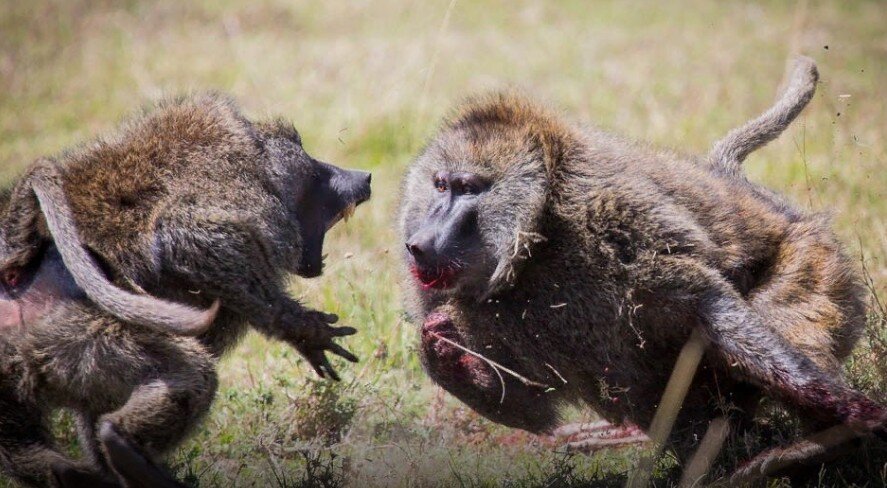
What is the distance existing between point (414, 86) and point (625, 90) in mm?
1816

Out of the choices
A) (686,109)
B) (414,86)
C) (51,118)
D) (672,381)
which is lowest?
(51,118)

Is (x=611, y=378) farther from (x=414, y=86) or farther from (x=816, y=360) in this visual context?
(x=414, y=86)

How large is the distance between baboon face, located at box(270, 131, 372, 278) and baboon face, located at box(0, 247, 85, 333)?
0.97 m

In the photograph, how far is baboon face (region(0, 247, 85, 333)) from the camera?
3914 millimetres

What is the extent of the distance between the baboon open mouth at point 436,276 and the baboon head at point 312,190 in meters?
0.51

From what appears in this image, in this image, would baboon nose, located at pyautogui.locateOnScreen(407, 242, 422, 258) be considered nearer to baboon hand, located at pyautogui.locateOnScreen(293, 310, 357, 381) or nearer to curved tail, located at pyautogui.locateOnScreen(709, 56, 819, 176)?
baboon hand, located at pyautogui.locateOnScreen(293, 310, 357, 381)

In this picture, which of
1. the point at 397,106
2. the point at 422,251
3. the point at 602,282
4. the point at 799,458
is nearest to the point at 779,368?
the point at 799,458

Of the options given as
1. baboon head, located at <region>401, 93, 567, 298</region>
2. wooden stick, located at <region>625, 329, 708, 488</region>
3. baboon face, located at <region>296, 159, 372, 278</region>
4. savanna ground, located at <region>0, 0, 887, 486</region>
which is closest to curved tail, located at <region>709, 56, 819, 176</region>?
savanna ground, located at <region>0, 0, 887, 486</region>

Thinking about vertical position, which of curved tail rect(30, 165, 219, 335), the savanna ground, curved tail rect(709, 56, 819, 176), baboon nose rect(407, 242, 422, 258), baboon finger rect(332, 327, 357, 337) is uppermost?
curved tail rect(709, 56, 819, 176)

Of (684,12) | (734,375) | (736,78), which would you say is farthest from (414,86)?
(734,375)

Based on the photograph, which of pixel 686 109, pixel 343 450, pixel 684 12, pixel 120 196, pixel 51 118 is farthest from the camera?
pixel 684 12

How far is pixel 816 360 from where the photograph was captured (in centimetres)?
425

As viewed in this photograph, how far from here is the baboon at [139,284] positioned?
3.81 metres

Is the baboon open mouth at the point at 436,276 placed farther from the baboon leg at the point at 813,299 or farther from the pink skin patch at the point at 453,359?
the baboon leg at the point at 813,299
